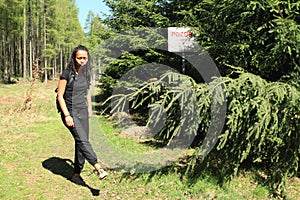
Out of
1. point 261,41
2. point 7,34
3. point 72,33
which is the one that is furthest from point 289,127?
point 72,33

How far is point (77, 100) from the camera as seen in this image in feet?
14.2

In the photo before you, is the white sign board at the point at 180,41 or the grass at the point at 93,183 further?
the white sign board at the point at 180,41

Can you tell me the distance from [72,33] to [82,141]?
4195 cm

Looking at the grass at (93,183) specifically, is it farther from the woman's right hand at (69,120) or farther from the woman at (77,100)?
the woman's right hand at (69,120)

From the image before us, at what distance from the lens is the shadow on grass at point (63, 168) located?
466cm

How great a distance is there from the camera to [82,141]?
4238mm

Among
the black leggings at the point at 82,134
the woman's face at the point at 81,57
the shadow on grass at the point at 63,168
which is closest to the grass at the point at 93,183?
the shadow on grass at the point at 63,168

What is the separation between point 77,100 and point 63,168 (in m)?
1.74

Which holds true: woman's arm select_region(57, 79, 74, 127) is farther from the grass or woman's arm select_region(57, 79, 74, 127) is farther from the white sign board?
the white sign board

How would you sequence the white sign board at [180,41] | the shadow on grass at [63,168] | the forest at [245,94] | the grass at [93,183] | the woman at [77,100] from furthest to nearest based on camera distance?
the white sign board at [180,41] < the shadow on grass at [63,168] < the grass at [93,183] < the woman at [77,100] < the forest at [245,94]

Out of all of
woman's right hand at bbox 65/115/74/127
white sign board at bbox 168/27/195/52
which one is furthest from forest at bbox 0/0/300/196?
woman's right hand at bbox 65/115/74/127

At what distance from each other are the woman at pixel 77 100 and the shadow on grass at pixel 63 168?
589 mm

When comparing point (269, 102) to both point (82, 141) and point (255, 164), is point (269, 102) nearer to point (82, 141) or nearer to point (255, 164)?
point (255, 164)

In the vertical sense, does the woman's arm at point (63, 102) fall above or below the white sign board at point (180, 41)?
below
